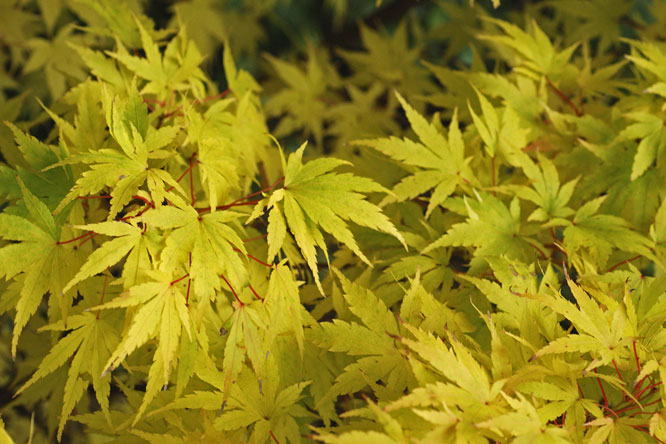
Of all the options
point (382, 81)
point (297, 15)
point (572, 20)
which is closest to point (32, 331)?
point (382, 81)

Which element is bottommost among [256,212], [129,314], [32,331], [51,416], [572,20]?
[51,416]

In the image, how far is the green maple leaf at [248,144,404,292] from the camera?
94 cm

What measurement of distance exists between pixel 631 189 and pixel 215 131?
3.07 feet

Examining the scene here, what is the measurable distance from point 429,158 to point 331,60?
1.91m

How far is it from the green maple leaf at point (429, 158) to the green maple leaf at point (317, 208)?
0.58 feet

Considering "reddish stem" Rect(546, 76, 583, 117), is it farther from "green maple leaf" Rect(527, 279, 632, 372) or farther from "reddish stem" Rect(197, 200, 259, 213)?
"reddish stem" Rect(197, 200, 259, 213)

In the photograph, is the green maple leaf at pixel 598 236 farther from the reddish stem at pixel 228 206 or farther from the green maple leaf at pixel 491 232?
the reddish stem at pixel 228 206

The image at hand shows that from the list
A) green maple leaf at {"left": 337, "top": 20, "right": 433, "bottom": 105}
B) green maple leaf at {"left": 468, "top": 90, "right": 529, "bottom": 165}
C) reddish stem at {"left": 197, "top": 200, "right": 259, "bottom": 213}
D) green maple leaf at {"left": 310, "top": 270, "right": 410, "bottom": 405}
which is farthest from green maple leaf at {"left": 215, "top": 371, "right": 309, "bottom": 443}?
green maple leaf at {"left": 337, "top": 20, "right": 433, "bottom": 105}

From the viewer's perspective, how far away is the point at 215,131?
3.89 ft

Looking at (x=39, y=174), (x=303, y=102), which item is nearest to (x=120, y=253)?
(x=39, y=174)

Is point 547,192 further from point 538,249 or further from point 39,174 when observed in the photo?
point 39,174

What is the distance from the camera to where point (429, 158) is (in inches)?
46.0

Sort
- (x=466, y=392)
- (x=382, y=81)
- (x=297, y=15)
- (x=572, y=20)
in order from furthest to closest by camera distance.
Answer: (x=297, y=15) → (x=382, y=81) → (x=572, y=20) → (x=466, y=392)

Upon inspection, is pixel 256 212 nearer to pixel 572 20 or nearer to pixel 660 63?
pixel 660 63
